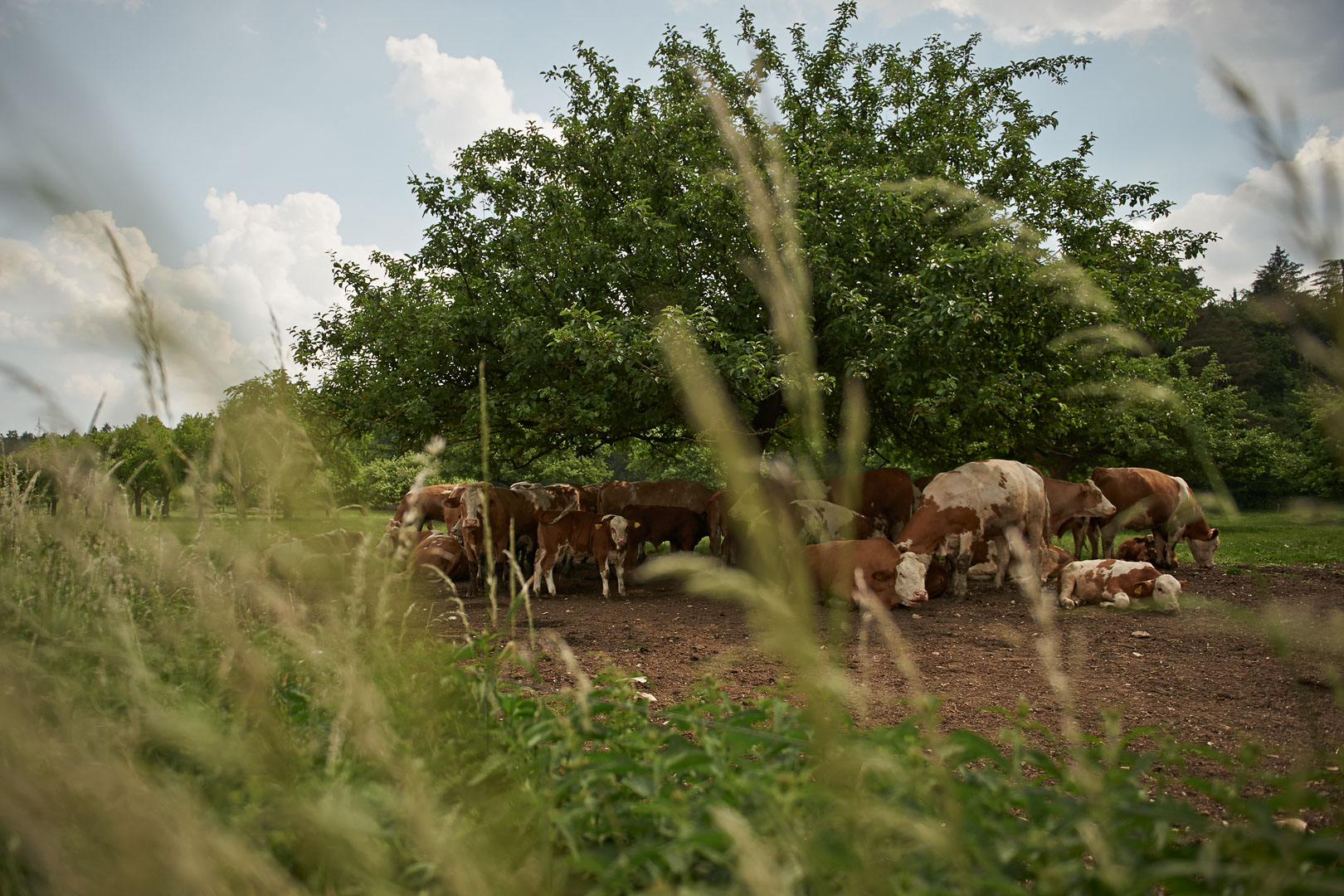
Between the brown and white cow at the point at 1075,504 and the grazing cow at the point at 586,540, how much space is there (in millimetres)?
6934

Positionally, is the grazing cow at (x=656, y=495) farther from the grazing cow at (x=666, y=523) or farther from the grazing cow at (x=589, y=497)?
the grazing cow at (x=666, y=523)

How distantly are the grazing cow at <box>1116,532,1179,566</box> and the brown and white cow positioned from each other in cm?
56

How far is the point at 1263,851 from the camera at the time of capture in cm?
117

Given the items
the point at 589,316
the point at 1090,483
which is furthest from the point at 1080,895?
the point at 1090,483

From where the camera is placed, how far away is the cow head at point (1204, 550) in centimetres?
1157

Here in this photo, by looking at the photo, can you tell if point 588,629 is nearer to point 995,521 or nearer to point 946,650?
point 946,650

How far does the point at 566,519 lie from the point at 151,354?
968 cm

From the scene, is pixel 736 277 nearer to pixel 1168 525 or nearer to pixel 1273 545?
pixel 1168 525

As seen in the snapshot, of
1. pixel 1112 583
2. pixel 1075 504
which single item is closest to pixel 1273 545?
pixel 1075 504

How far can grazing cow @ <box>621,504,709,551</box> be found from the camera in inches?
486

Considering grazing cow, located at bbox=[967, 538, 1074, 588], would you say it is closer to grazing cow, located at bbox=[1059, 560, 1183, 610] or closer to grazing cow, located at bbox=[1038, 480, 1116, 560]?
grazing cow, located at bbox=[1059, 560, 1183, 610]

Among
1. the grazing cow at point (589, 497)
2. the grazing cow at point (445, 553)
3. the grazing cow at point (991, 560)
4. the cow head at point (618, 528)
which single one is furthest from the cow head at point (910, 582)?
the grazing cow at point (589, 497)

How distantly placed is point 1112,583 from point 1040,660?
341 centimetres

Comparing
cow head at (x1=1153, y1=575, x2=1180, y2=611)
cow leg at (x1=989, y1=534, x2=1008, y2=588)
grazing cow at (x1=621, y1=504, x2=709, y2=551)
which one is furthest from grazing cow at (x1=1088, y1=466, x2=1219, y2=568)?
grazing cow at (x1=621, y1=504, x2=709, y2=551)
